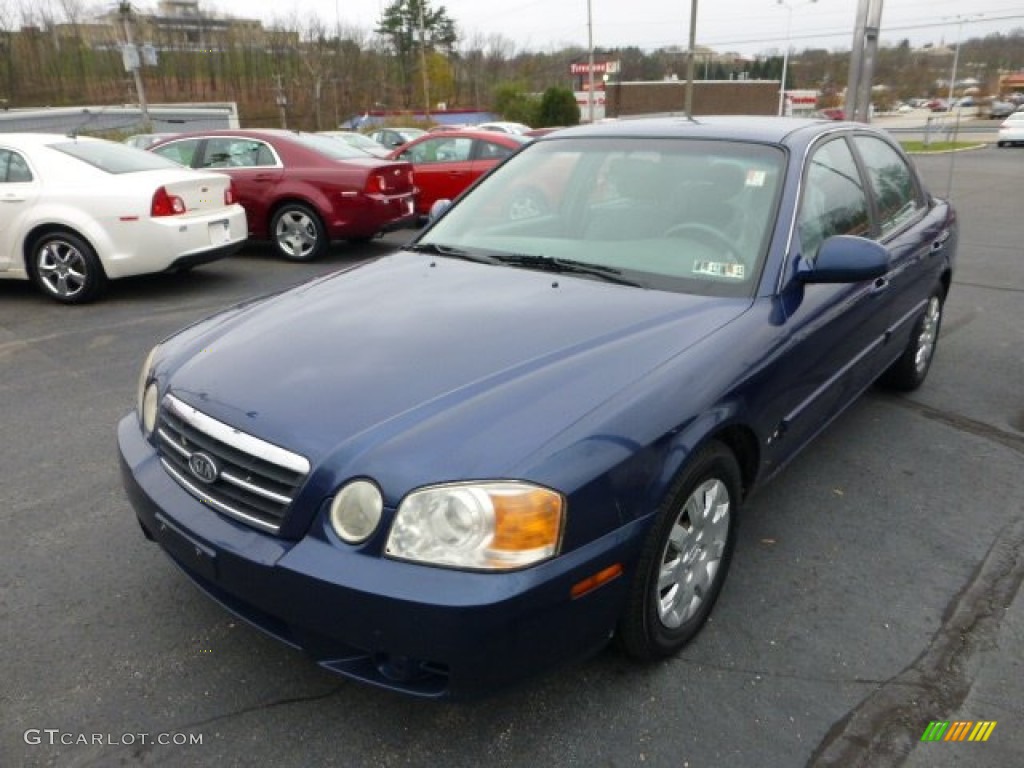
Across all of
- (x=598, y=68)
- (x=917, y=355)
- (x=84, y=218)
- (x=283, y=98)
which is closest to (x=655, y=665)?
(x=917, y=355)

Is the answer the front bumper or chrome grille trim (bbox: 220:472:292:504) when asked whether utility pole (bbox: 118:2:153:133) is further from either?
the front bumper

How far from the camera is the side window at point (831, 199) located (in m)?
3.11

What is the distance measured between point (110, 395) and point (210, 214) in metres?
3.06

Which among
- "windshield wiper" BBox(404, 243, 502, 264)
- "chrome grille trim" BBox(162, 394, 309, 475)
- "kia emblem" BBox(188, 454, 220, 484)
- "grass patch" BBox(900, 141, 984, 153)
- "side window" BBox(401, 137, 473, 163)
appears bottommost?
"grass patch" BBox(900, 141, 984, 153)

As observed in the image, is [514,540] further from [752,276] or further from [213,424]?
[752,276]

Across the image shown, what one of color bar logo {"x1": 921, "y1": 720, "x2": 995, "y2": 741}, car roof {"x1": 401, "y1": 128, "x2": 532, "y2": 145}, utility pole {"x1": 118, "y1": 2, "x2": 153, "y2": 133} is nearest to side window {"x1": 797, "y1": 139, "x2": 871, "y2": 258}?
color bar logo {"x1": 921, "y1": 720, "x2": 995, "y2": 741}

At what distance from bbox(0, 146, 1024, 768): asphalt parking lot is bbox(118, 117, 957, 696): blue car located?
0.88ft

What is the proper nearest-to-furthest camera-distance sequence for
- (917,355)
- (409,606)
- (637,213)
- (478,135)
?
(409,606) → (637,213) → (917,355) → (478,135)

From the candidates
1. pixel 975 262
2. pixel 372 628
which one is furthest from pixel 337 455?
pixel 975 262

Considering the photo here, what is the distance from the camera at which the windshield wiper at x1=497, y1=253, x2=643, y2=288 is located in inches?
116

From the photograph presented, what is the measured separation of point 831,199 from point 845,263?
701 mm

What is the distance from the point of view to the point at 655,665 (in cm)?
246

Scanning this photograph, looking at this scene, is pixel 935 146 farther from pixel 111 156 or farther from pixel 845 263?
pixel 845 263

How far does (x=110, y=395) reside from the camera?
4.76 m
